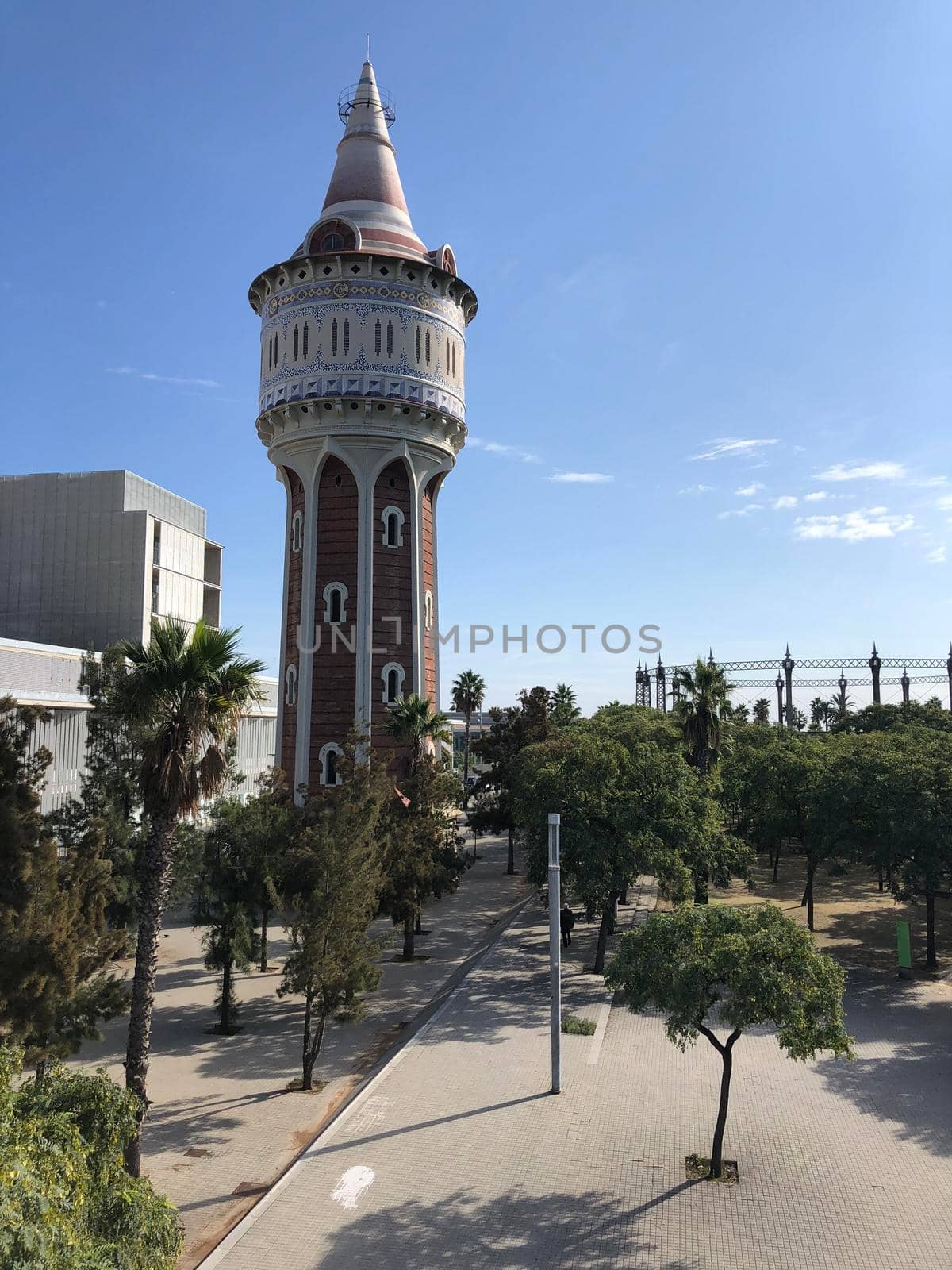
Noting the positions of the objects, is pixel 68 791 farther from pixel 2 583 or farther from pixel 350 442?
pixel 2 583

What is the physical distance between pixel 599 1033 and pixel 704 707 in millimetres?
14176

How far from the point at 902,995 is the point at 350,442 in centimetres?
2561

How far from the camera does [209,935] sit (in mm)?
20281

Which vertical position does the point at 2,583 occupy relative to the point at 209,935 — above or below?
above

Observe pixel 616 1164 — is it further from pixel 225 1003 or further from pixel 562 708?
pixel 562 708

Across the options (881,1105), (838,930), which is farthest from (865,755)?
(881,1105)

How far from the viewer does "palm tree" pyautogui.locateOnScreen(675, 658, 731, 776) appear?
102ft

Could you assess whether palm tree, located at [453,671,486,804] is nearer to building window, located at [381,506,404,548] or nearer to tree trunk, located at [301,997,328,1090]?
building window, located at [381,506,404,548]

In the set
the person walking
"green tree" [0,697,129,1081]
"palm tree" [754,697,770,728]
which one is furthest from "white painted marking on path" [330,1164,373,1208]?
"palm tree" [754,697,770,728]

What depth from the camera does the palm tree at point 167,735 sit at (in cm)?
1238

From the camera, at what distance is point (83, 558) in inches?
2064

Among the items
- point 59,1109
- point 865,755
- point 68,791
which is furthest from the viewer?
point 68,791

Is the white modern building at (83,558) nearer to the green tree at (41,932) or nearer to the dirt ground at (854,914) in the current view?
the dirt ground at (854,914)

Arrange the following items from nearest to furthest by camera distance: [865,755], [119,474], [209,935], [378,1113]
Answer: [378,1113] < [209,935] < [865,755] < [119,474]
